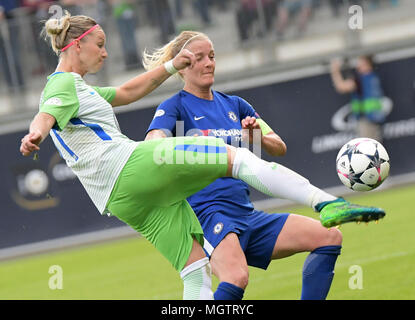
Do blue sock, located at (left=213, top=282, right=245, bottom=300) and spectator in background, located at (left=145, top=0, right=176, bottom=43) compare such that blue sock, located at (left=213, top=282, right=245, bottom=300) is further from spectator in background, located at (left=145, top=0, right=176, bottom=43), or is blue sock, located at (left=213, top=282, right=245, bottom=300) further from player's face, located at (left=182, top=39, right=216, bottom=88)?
spectator in background, located at (left=145, top=0, right=176, bottom=43)

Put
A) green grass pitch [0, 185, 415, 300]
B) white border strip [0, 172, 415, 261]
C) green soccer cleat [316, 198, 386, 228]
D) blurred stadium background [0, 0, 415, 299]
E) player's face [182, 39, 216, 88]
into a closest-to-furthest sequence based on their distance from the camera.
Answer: green soccer cleat [316, 198, 386, 228], player's face [182, 39, 216, 88], green grass pitch [0, 185, 415, 300], blurred stadium background [0, 0, 415, 299], white border strip [0, 172, 415, 261]

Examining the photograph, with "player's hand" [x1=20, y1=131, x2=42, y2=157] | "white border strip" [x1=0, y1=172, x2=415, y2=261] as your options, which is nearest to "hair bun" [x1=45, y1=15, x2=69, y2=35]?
"player's hand" [x1=20, y1=131, x2=42, y2=157]

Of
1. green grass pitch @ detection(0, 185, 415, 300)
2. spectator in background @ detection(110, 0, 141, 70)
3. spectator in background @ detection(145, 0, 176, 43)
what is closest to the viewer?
green grass pitch @ detection(0, 185, 415, 300)

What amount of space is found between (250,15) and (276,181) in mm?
9951

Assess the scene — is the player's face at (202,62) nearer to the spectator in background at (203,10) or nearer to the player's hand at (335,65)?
the spectator in background at (203,10)

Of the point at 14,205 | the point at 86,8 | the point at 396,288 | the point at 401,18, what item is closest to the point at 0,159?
the point at 14,205

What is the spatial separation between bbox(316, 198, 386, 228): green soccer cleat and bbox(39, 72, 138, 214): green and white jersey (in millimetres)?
1259

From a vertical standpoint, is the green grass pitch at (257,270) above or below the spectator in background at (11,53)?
below

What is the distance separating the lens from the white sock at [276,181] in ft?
16.8

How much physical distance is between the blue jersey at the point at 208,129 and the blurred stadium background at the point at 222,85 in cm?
670

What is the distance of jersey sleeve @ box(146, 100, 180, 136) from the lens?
603 centimetres

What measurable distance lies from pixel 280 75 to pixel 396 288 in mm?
8086

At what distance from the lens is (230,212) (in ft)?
19.7

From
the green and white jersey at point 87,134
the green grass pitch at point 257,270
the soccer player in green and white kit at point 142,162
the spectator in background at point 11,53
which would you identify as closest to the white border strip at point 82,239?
the green grass pitch at point 257,270
